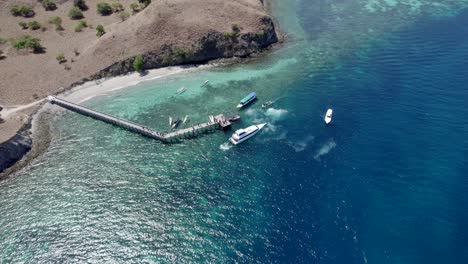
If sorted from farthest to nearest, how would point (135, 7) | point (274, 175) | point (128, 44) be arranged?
point (135, 7) → point (128, 44) → point (274, 175)

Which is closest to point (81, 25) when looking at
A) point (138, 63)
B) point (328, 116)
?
point (138, 63)

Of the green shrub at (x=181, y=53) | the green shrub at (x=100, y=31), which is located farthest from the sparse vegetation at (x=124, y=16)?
the green shrub at (x=181, y=53)

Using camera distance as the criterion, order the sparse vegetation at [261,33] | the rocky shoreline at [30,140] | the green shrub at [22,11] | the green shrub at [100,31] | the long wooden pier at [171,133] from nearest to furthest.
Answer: the rocky shoreline at [30,140] < the long wooden pier at [171,133] < the sparse vegetation at [261,33] < the green shrub at [100,31] < the green shrub at [22,11]

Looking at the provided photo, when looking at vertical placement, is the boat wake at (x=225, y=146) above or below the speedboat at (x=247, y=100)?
below

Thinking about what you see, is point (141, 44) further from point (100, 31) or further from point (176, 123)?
point (176, 123)

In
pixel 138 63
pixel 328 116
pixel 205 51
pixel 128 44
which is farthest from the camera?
pixel 205 51

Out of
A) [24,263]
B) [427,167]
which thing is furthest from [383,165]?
[24,263]

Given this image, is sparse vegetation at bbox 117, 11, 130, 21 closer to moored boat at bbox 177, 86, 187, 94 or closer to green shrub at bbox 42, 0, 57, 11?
green shrub at bbox 42, 0, 57, 11

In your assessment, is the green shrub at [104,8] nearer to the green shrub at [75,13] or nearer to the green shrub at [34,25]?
the green shrub at [75,13]
